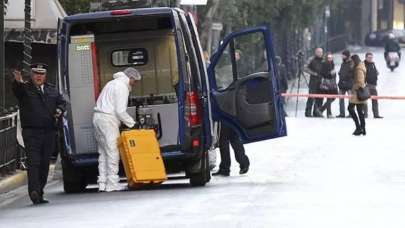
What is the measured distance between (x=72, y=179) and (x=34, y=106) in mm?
1870

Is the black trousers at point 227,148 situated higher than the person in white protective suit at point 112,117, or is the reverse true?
the person in white protective suit at point 112,117

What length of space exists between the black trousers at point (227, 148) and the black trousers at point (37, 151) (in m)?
3.88

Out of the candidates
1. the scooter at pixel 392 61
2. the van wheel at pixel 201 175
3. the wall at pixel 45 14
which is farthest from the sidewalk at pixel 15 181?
the scooter at pixel 392 61

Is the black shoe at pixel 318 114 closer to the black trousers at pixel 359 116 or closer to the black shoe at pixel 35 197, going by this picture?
the black trousers at pixel 359 116

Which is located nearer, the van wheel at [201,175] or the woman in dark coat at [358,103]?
the van wheel at [201,175]

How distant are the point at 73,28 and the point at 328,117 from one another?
57.3 feet

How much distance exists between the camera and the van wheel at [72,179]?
15930mm

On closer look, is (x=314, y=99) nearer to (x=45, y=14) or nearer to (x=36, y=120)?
(x=45, y=14)

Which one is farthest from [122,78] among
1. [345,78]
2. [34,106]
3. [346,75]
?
[345,78]

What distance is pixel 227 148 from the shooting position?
1803cm

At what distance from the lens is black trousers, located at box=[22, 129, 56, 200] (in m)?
14.4

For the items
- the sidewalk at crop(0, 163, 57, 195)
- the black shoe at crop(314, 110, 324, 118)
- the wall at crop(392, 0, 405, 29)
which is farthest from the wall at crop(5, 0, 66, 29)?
the wall at crop(392, 0, 405, 29)

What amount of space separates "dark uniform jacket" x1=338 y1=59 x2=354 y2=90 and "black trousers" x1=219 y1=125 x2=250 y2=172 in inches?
537

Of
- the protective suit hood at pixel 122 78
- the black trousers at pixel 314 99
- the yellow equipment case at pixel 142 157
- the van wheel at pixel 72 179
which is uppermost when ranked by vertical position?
the protective suit hood at pixel 122 78
